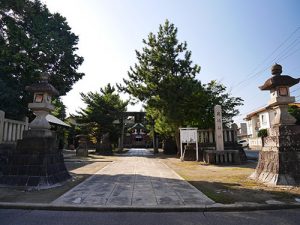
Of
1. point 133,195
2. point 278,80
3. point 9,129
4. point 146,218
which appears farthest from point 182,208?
point 9,129

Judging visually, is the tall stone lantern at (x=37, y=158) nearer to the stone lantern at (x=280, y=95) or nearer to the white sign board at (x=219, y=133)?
the stone lantern at (x=280, y=95)

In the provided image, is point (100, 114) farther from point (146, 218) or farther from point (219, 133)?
point (146, 218)

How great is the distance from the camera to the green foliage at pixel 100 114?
28.6m

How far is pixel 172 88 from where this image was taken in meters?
18.4

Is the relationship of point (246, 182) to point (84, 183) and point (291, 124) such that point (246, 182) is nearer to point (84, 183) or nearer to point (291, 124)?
point (291, 124)

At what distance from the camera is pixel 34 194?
6250 mm

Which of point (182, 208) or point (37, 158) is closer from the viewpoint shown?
point (182, 208)

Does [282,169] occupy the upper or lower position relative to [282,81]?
lower

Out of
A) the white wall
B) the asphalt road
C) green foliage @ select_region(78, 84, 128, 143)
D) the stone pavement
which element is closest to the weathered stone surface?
the asphalt road

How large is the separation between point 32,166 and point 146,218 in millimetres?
4491

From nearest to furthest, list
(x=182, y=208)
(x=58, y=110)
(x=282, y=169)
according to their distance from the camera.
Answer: (x=182, y=208)
(x=282, y=169)
(x=58, y=110)

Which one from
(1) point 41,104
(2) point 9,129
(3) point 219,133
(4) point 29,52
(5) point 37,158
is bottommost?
(5) point 37,158

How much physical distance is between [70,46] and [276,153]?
39.4 feet

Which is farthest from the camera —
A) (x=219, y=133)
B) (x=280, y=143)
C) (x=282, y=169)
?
(x=219, y=133)
